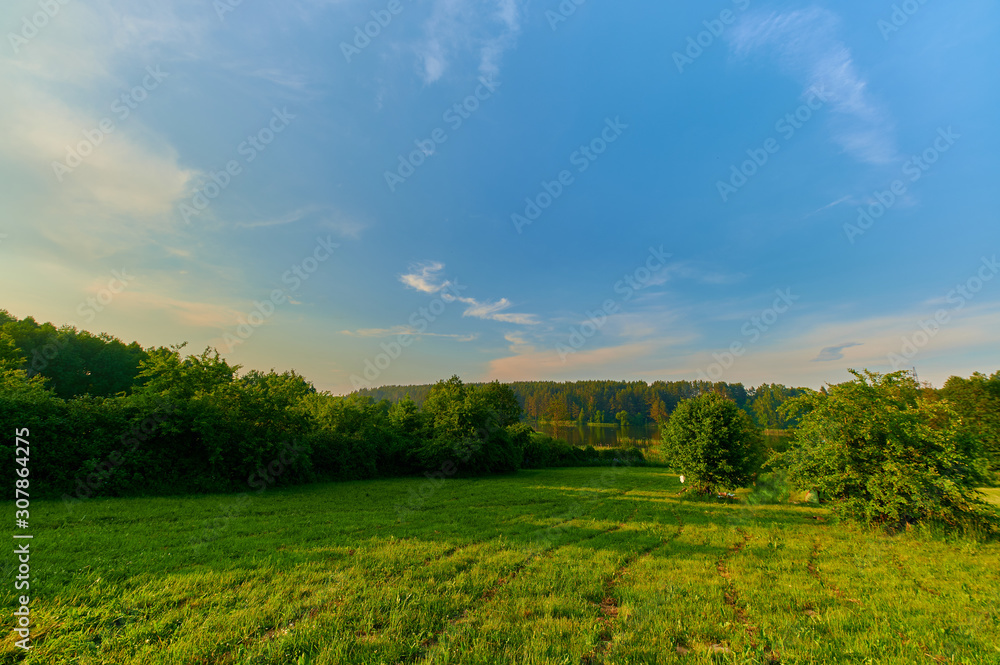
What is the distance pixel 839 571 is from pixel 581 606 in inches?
251

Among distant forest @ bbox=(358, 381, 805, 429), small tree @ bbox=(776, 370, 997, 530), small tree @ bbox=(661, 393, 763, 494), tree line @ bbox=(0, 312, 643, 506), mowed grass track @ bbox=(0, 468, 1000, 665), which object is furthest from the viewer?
distant forest @ bbox=(358, 381, 805, 429)

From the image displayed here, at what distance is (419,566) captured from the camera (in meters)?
6.58

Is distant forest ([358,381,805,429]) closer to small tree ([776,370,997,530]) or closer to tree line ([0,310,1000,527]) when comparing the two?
tree line ([0,310,1000,527])

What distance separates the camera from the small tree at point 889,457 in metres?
9.41

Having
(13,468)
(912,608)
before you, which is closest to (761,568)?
(912,608)

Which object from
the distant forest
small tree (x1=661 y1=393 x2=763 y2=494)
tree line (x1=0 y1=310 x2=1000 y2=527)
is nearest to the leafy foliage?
tree line (x1=0 y1=310 x2=1000 y2=527)

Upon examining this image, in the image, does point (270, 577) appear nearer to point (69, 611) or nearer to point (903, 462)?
point (69, 611)

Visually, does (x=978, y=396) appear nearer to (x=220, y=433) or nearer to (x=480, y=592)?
(x=480, y=592)

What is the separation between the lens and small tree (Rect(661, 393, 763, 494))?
54.1ft

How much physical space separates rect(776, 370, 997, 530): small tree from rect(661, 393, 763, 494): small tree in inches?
177

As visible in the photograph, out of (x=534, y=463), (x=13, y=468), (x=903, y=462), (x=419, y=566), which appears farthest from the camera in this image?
(x=534, y=463)

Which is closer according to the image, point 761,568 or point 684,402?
point 761,568

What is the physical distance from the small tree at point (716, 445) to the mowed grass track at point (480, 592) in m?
6.17

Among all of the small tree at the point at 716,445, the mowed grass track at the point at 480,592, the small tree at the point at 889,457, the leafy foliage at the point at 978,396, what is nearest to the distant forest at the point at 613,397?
the leafy foliage at the point at 978,396
